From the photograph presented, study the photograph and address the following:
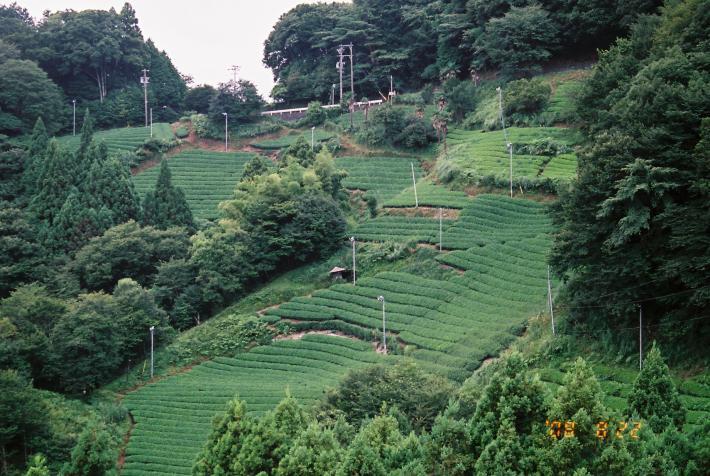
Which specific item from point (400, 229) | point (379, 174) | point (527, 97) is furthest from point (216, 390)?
point (527, 97)

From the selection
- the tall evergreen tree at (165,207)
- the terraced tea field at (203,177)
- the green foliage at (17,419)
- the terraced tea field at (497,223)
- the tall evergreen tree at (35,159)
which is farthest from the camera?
the terraced tea field at (203,177)

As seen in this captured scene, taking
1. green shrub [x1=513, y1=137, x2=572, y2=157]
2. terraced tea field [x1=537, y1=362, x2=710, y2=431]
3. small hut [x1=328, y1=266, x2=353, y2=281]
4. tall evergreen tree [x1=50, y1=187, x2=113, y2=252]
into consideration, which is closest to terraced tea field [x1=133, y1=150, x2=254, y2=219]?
tall evergreen tree [x1=50, y1=187, x2=113, y2=252]

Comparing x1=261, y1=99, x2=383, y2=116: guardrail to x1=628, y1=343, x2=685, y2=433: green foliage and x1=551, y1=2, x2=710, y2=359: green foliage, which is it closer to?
x1=551, y1=2, x2=710, y2=359: green foliage

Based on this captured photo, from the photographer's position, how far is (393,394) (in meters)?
33.4

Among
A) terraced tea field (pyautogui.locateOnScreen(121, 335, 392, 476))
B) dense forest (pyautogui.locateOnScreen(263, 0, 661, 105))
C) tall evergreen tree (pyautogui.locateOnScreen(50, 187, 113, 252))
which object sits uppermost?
dense forest (pyautogui.locateOnScreen(263, 0, 661, 105))

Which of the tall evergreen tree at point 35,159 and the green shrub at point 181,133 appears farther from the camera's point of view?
the green shrub at point 181,133

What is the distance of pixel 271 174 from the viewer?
178ft

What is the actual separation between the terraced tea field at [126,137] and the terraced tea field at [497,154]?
924 inches

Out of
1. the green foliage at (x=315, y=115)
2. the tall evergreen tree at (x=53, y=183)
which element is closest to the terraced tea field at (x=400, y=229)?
the tall evergreen tree at (x=53, y=183)

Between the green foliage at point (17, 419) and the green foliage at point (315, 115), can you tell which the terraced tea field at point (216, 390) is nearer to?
the green foliage at point (17, 419)

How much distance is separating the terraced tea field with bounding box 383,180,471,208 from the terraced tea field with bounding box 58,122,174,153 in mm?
22652

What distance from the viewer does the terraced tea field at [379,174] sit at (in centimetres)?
5847

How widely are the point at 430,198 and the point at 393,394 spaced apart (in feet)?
73.5

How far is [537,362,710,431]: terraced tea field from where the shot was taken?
2647cm
